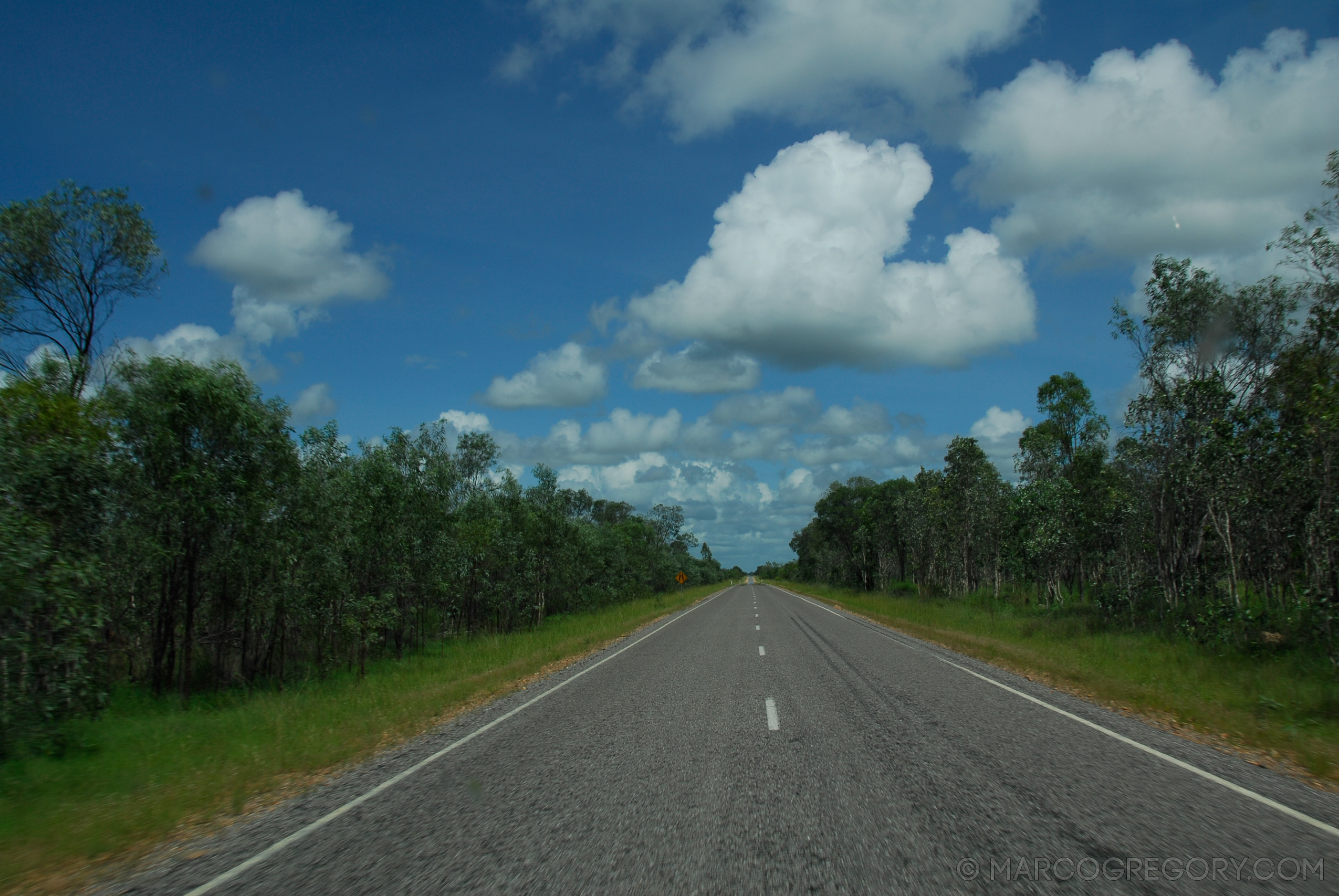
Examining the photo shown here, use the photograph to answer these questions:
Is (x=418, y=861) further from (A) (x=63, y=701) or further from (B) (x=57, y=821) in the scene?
(A) (x=63, y=701)

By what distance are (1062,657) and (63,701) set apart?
19.0 m

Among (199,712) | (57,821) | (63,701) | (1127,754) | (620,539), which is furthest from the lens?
(620,539)

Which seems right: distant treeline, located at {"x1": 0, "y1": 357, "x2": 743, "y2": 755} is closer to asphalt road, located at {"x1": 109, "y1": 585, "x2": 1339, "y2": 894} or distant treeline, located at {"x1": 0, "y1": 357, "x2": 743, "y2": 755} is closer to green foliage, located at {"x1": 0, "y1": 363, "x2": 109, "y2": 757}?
green foliage, located at {"x1": 0, "y1": 363, "x2": 109, "y2": 757}

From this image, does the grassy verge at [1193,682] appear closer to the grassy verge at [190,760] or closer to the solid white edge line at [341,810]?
the solid white edge line at [341,810]

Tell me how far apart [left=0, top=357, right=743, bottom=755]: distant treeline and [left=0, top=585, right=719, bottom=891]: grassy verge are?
4.34ft

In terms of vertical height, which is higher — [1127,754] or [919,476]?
[919,476]

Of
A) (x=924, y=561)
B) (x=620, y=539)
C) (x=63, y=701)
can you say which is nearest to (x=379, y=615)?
(x=63, y=701)

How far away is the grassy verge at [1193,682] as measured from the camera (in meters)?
7.98

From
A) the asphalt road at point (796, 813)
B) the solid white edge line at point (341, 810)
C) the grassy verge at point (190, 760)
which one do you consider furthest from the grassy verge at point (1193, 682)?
the grassy verge at point (190, 760)

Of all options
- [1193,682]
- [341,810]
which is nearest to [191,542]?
[341,810]

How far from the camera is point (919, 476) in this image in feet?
167

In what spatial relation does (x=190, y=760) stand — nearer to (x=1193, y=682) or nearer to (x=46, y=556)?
(x=46, y=556)

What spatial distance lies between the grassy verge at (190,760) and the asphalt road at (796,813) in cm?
72

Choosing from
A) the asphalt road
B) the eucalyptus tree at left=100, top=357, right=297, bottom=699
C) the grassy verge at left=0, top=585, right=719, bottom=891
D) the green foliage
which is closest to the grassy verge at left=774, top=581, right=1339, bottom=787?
the asphalt road
